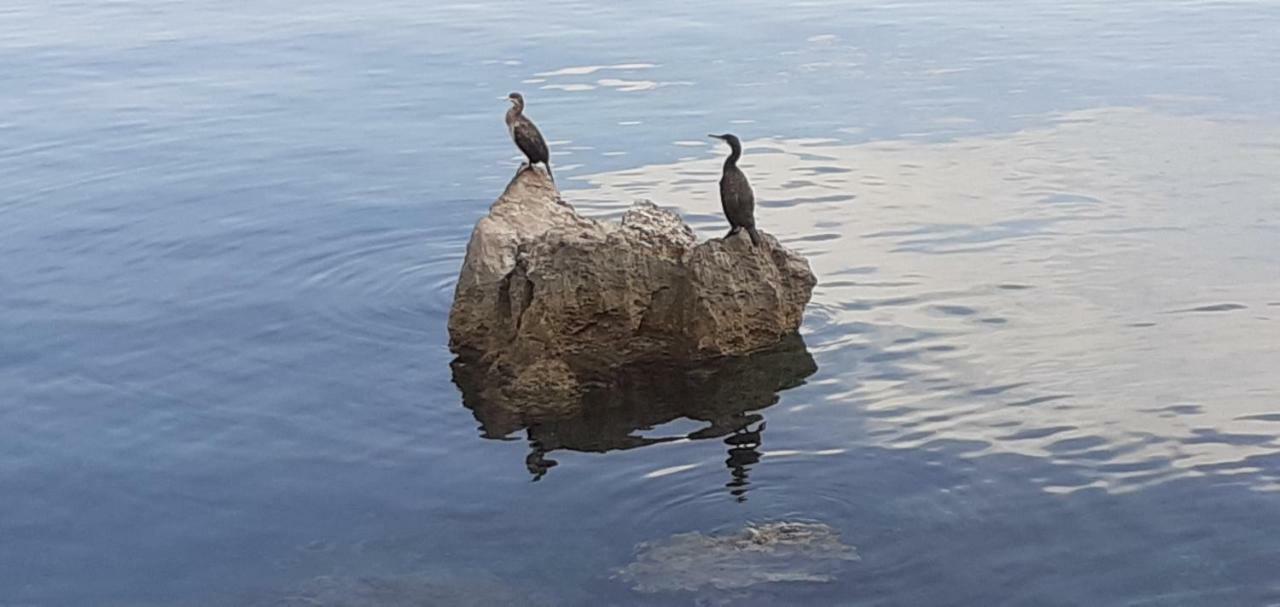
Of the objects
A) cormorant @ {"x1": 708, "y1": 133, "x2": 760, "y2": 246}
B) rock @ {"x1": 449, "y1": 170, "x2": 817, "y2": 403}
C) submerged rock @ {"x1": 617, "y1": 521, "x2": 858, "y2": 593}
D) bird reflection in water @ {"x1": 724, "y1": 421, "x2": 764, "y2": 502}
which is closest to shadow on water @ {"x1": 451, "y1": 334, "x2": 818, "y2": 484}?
bird reflection in water @ {"x1": 724, "y1": 421, "x2": 764, "y2": 502}

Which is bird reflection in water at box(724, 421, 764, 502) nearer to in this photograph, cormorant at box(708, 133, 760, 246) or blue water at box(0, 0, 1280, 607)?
blue water at box(0, 0, 1280, 607)

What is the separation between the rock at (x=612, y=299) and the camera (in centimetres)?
1289

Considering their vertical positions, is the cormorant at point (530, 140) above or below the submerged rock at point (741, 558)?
above

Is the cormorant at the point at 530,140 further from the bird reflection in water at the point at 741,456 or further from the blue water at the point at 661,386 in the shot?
the bird reflection in water at the point at 741,456

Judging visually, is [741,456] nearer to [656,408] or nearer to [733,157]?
[656,408]

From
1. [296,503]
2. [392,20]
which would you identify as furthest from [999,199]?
[392,20]

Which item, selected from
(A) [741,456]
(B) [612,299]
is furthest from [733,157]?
(A) [741,456]

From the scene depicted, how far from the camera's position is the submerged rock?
369 inches

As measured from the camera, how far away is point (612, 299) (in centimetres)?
1307

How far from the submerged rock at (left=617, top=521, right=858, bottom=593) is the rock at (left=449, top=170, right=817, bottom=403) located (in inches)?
116

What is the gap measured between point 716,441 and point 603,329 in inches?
73.4

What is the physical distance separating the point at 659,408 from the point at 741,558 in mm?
2940

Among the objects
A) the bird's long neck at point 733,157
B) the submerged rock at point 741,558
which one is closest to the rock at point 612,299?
the bird's long neck at point 733,157

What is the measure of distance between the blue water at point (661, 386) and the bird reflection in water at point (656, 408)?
0.14 ft
